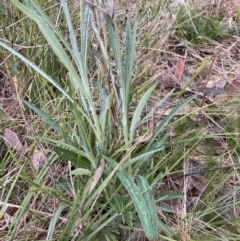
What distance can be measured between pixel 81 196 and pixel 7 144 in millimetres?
382

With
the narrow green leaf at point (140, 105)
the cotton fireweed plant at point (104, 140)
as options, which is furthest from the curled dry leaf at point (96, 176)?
the narrow green leaf at point (140, 105)

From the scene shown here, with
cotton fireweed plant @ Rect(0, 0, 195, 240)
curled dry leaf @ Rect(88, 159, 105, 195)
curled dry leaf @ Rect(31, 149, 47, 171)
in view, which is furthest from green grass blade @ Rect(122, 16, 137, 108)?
curled dry leaf @ Rect(31, 149, 47, 171)

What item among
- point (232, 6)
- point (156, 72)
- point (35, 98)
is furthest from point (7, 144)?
point (232, 6)

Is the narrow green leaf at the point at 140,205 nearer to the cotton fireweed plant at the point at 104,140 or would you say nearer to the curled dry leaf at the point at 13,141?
the cotton fireweed plant at the point at 104,140

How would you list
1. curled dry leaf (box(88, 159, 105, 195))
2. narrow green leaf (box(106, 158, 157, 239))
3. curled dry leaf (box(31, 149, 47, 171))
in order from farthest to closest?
curled dry leaf (box(31, 149, 47, 171)) < curled dry leaf (box(88, 159, 105, 195)) < narrow green leaf (box(106, 158, 157, 239))

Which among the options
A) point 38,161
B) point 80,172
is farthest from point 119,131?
point 38,161

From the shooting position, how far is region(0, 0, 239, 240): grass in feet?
3.77

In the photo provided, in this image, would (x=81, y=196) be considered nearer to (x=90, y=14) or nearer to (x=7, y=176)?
(x=7, y=176)

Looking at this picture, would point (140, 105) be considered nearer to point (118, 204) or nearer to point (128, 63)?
point (128, 63)

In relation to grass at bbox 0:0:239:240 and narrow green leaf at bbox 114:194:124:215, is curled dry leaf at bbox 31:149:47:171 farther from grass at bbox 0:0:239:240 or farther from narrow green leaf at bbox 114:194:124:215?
narrow green leaf at bbox 114:194:124:215

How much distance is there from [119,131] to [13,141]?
0.47 meters

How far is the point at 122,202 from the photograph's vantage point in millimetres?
1168

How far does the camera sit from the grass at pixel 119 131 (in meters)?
1.15

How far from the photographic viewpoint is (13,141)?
1530mm
